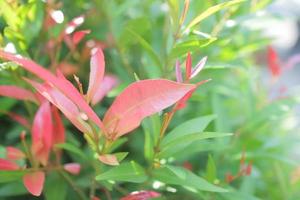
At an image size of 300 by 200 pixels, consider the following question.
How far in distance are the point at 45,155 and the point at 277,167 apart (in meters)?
0.50

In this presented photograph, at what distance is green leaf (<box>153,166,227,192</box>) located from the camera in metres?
0.56

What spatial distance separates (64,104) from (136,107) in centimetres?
8

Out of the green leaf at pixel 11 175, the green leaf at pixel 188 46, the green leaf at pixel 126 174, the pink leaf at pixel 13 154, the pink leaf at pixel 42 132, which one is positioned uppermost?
the green leaf at pixel 188 46

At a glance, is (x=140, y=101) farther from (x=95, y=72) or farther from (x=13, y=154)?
(x=13, y=154)

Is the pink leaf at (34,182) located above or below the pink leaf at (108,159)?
below

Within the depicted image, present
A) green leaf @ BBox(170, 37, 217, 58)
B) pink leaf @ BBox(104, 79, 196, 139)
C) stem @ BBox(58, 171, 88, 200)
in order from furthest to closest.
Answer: stem @ BBox(58, 171, 88, 200) → green leaf @ BBox(170, 37, 217, 58) → pink leaf @ BBox(104, 79, 196, 139)

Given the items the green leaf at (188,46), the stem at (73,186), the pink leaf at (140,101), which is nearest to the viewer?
the pink leaf at (140,101)

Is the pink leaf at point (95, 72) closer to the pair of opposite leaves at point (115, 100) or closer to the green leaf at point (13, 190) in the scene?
the pair of opposite leaves at point (115, 100)

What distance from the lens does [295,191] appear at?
911 mm

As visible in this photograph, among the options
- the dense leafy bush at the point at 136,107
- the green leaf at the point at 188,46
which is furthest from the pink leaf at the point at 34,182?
the green leaf at the point at 188,46

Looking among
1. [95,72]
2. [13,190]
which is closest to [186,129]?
[95,72]

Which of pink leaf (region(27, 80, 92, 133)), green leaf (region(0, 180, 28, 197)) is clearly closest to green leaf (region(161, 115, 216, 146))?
pink leaf (region(27, 80, 92, 133))

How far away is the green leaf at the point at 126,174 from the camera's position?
0.56 metres

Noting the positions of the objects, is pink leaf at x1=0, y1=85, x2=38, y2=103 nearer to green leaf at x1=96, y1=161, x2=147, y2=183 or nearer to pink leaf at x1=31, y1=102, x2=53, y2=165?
pink leaf at x1=31, y1=102, x2=53, y2=165
